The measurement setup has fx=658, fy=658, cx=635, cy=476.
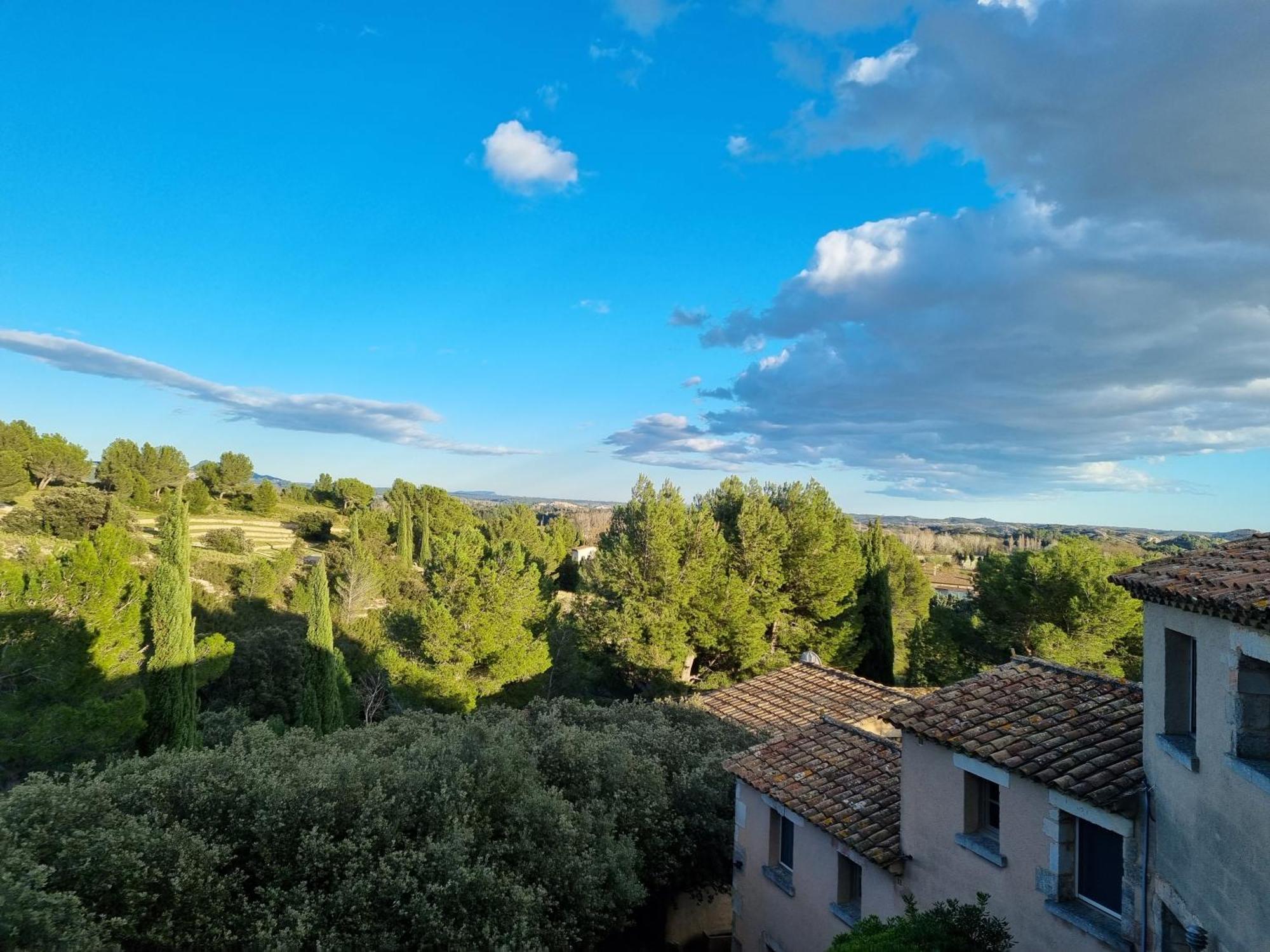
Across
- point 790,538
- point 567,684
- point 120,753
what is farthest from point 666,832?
point 790,538

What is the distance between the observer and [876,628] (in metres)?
32.3

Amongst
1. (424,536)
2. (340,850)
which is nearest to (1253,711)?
(340,850)

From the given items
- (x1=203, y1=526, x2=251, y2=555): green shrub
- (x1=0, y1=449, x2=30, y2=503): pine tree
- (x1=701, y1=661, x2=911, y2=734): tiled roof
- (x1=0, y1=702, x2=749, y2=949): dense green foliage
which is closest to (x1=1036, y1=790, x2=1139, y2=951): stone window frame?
(x1=0, y1=702, x2=749, y2=949): dense green foliage

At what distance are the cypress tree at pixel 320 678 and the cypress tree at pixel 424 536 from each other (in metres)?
27.5

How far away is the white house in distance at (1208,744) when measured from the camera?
4387 millimetres

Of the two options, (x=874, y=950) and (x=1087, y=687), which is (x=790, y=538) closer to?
(x=1087, y=687)

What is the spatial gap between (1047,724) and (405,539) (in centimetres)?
5278

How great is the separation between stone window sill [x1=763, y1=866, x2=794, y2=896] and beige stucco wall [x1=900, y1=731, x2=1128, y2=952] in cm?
267

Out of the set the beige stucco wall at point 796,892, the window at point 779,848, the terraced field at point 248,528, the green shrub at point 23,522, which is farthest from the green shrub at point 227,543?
the window at point 779,848

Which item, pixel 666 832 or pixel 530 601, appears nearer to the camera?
pixel 666 832

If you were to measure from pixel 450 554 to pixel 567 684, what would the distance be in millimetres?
7659

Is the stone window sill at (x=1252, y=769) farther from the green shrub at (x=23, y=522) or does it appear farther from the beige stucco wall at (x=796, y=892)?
the green shrub at (x=23, y=522)

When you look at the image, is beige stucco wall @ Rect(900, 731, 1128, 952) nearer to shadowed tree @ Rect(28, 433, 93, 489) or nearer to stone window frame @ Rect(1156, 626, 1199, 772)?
stone window frame @ Rect(1156, 626, 1199, 772)

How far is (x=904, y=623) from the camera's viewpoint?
47.6 meters
